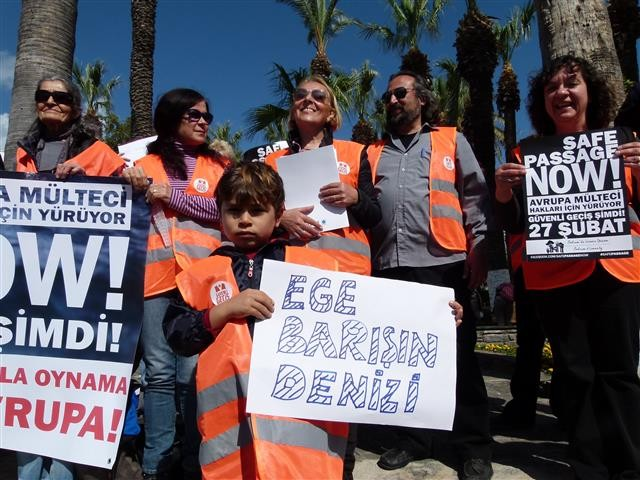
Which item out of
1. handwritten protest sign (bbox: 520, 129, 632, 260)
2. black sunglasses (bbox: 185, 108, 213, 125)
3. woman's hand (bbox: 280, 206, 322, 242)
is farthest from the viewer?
black sunglasses (bbox: 185, 108, 213, 125)

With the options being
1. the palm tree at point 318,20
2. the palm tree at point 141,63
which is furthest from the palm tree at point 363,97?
the palm tree at point 141,63

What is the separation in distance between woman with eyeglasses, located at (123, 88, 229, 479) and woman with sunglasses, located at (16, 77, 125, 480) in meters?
0.25

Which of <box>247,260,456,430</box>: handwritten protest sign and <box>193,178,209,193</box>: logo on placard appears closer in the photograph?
<box>247,260,456,430</box>: handwritten protest sign

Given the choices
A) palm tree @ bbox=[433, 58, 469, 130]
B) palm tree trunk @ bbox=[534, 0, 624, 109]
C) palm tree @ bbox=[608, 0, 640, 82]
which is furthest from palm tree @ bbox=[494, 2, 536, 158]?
palm tree trunk @ bbox=[534, 0, 624, 109]

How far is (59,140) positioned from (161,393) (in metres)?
1.45

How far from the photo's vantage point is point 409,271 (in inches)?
115

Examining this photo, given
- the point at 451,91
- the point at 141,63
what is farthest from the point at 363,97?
the point at 141,63

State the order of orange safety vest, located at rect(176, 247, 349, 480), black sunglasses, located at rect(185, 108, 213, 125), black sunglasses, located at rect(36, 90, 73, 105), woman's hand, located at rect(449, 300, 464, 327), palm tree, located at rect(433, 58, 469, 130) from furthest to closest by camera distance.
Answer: palm tree, located at rect(433, 58, 469, 130)
black sunglasses, located at rect(185, 108, 213, 125)
black sunglasses, located at rect(36, 90, 73, 105)
woman's hand, located at rect(449, 300, 464, 327)
orange safety vest, located at rect(176, 247, 349, 480)

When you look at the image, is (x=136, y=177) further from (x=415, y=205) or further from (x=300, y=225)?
(x=415, y=205)

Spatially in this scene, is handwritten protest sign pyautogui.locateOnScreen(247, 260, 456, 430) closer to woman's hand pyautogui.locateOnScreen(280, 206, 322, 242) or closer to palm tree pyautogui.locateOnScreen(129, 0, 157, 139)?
woman's hand pyautogui.locateOnScreen(280, 206, 322, 242)

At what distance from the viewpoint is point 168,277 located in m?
2.83

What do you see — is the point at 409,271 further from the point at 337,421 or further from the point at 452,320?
the point at 337,421

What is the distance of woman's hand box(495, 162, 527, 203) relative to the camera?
102 inches

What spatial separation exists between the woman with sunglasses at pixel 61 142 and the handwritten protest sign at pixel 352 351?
1.38m
